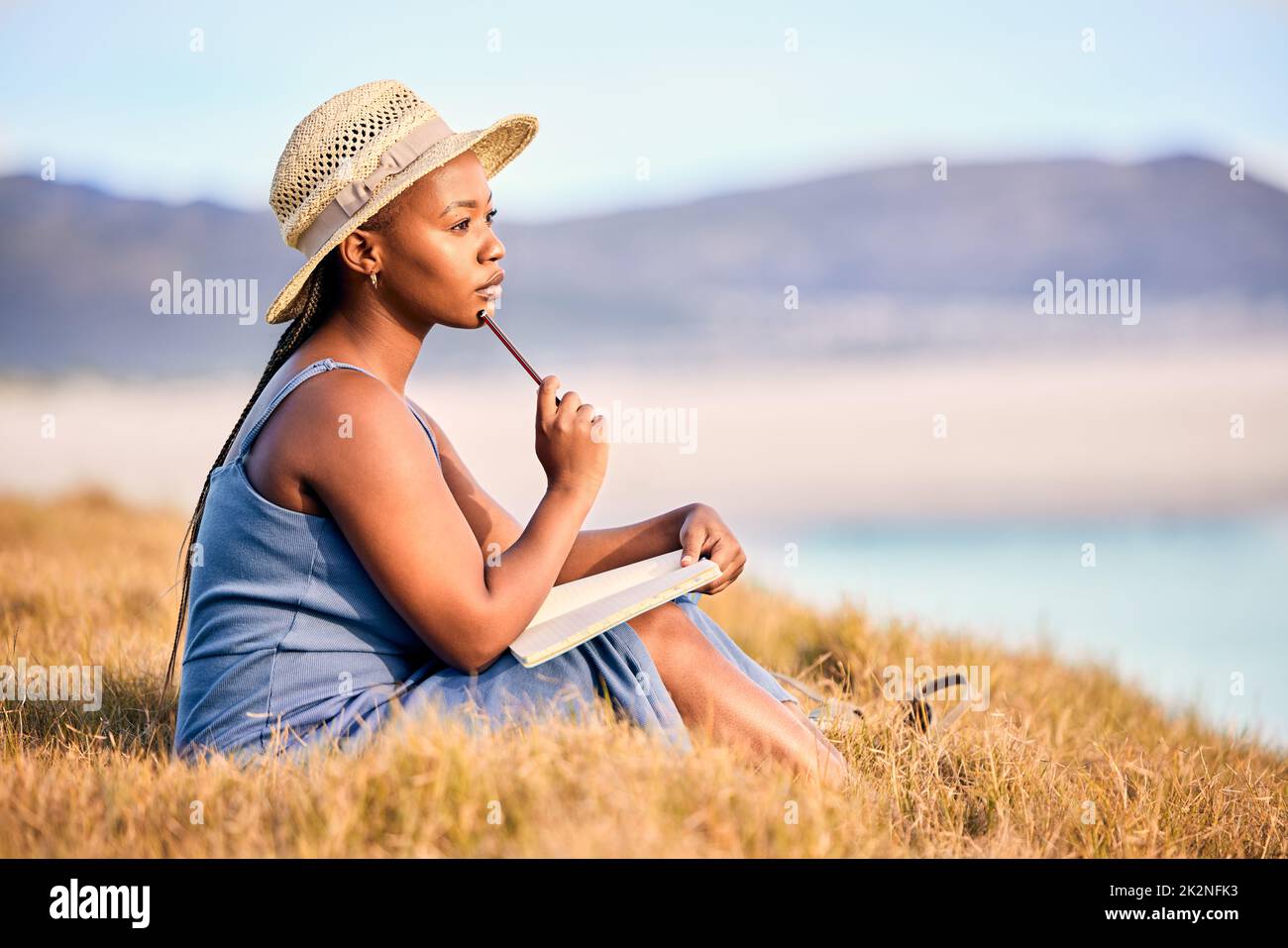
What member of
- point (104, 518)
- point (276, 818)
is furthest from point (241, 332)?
point (276, 818)

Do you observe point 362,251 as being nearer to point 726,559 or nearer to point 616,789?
point 726,559

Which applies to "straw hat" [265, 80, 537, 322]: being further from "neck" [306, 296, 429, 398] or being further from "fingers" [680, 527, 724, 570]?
"fingers" [680, 527, 724, 570]

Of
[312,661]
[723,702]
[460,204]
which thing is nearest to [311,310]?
[460,204]

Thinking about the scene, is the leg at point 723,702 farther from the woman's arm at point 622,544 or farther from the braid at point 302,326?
the braid at point 302,326

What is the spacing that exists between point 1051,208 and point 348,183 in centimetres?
3851

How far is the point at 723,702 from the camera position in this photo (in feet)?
9.34

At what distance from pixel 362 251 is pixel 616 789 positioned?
1332 millimetres

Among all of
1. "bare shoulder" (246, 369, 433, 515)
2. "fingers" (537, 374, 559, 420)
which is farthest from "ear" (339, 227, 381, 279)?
"fingers" (537, 374, 559, 420)

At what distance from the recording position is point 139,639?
4.24 meters

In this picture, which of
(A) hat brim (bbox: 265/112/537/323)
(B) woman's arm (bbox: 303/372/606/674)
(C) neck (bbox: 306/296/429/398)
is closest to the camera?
(B) woman's arm (bbox: 303/372/606/674)

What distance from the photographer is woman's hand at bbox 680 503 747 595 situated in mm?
3045

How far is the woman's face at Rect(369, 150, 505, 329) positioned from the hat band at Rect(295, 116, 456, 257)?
6 centimetres
